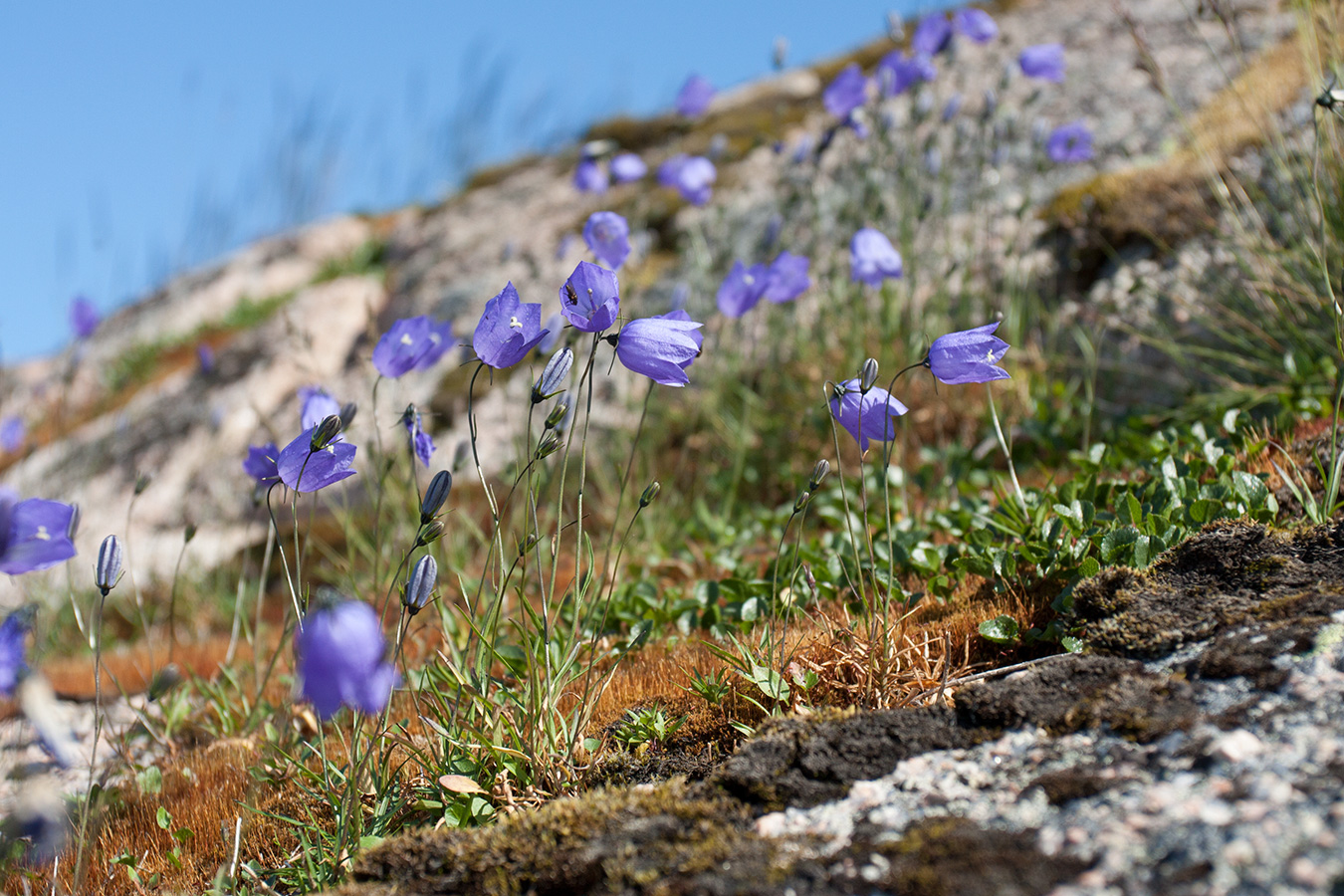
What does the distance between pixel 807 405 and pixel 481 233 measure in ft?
21.3

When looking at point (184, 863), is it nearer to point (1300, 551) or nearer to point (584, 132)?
point (1300, 551)

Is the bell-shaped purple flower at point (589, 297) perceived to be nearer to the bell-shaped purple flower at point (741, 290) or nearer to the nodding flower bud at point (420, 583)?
the nodding flower bud at point (420, 583)

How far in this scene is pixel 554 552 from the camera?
198 centimetres

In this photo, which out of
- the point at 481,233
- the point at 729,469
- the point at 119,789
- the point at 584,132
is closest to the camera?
the point at 119,789

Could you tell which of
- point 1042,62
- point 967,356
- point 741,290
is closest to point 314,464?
point 967,356

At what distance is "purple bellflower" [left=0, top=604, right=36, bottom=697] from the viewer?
1770 mm

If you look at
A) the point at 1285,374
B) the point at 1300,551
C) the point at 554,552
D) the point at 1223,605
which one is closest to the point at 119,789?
the point at 554,552

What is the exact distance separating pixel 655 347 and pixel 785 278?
4.79 ft

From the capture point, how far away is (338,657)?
4.37 feet

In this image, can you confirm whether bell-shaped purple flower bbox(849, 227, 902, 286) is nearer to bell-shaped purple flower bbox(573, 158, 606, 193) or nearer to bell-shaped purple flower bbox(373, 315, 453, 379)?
bell-shaped purple flower bbox(573, 158, 606, 193)

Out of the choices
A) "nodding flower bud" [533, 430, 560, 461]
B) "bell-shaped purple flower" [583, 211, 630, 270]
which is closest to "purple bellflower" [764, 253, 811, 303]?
"bell-shaped purple flower" [583, 211, 630, 270]

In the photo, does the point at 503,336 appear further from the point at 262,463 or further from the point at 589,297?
the point at 262,463

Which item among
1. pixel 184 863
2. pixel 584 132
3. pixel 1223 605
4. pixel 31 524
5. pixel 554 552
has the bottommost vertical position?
pixel 184 863

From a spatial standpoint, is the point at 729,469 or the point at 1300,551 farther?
the point at 729,469
